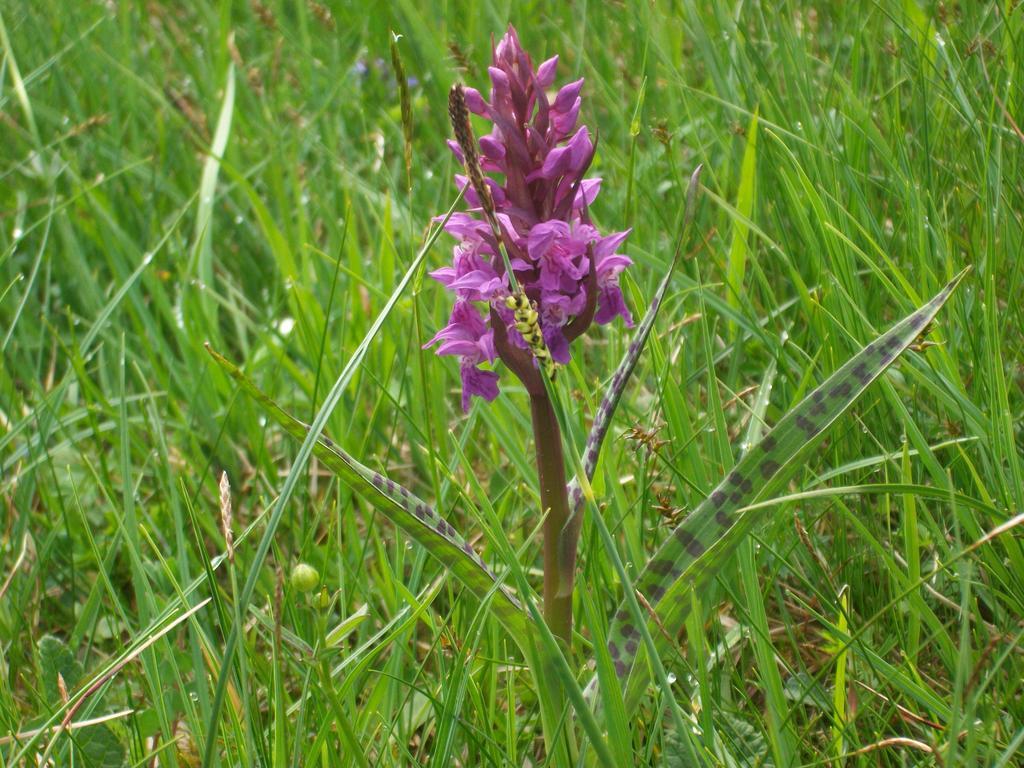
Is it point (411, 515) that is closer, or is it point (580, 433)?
point (411, 515)

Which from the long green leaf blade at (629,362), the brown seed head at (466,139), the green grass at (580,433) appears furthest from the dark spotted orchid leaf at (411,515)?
the brown seed head at (466,139)

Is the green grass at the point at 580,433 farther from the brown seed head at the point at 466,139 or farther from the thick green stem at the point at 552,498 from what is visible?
the brown seed head at the point at 466,139

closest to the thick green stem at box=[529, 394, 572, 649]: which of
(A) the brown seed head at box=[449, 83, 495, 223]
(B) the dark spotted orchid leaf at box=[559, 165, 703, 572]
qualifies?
(B) the dark spotted orchid leaf at box=[559, 165, 703, 572]

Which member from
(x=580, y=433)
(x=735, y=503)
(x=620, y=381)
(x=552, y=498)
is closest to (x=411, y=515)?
(x=552, y=498)

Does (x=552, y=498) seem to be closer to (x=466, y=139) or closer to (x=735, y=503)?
(x=735, y=503)

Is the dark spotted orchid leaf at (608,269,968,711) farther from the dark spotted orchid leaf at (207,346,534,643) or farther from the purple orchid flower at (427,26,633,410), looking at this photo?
the purple orchid flower at (427,26,633,410)

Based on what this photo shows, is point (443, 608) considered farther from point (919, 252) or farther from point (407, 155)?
point (919, 252)
